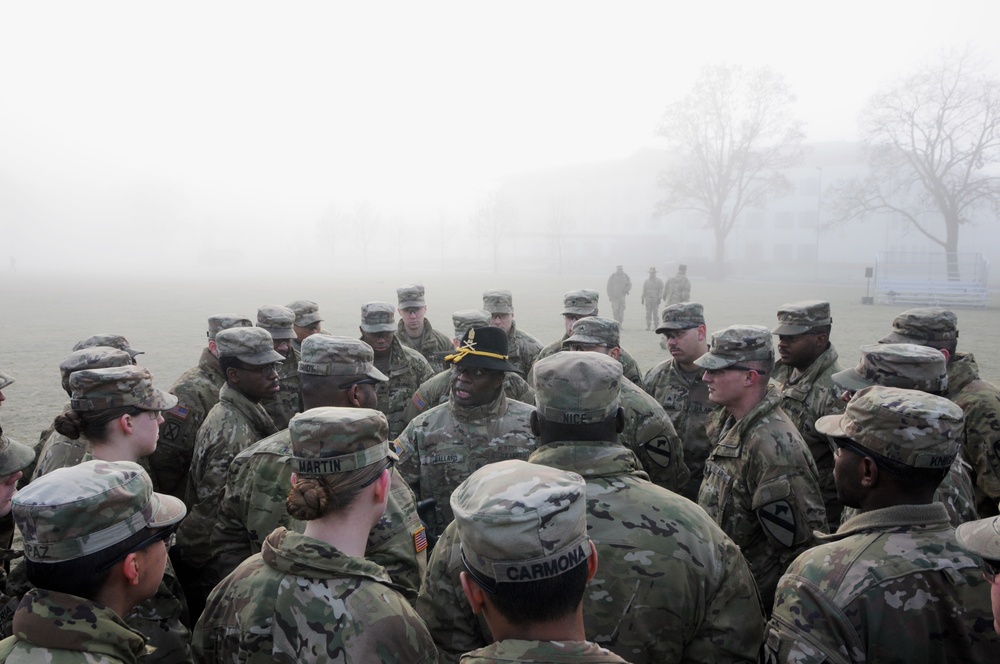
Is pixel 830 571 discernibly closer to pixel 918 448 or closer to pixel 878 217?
pixel 918 448

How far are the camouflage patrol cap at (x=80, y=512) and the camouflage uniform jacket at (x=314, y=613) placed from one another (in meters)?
0.39

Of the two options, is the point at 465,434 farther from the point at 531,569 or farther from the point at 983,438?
the point at 983,438

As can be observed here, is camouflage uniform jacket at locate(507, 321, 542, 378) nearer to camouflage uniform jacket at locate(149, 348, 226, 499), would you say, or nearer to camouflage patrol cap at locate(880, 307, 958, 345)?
camouflage uniform jacket at locate(149, 348, 226, 499)

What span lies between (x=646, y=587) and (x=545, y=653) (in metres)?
0.83

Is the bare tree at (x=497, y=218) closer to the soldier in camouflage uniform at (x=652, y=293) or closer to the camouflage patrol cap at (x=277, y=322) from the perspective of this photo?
the soldier in camouflage uniform at (x=652, y=293)

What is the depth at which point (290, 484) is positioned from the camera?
11.0 feet

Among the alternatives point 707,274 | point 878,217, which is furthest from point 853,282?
point 878,217

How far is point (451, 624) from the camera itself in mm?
2406

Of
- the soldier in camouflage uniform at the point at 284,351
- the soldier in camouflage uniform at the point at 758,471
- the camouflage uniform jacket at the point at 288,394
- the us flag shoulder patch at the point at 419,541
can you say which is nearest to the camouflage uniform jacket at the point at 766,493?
the soldier in camouflage uniform at the point at 758,471

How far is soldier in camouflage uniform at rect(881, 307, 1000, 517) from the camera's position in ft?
14.5

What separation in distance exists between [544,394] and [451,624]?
95 centimetres

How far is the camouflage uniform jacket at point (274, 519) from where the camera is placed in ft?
9.95

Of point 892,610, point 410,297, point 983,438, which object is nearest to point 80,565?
point 892,610

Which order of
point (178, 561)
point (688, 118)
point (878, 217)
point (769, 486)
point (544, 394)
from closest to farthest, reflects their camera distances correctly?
1. point (544, 394)
2. point (769, 486)
3. point (178, 561)
4. point (688, 118)
5. point (878, 217)
